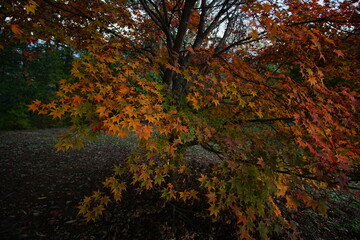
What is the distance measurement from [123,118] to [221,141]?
5.00 ft

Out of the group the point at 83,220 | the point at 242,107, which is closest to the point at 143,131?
the point at 242,107

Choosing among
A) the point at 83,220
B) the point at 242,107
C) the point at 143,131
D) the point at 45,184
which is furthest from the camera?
the point at 45,184

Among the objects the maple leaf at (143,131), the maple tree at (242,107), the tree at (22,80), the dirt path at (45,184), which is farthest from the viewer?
the tree at (22,80)

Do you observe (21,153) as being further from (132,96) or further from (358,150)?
(358,150)

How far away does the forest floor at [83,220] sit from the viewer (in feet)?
10.8

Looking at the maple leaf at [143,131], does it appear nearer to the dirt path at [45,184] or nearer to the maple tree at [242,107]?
the maple tree at [242,107]

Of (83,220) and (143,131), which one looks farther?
(83,220)

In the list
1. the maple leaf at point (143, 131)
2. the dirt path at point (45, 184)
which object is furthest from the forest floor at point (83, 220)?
the maple leaf at point (143, 131)

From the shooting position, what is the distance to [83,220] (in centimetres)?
350

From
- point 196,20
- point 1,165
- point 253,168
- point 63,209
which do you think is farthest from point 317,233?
point 1,165

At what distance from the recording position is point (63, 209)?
3707mm

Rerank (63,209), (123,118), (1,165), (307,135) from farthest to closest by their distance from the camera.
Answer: (1,165) < (63,209) < (307,135) < (123,118)

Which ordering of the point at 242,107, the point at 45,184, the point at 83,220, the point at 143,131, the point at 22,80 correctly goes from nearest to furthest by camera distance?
the point at 143,131
the point at 242,107
the point at 83,220
the point at 45,184
the point at 22,80

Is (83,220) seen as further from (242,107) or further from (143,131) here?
(242,107)
